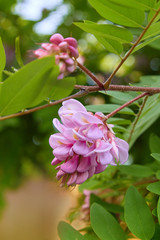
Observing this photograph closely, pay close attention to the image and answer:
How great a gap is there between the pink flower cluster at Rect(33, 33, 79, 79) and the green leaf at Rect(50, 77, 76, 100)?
0.5 inches

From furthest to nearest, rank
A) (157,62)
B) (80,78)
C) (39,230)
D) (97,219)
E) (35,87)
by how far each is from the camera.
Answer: (39,230), (157,62), (80,78), (97,219), (35,87)

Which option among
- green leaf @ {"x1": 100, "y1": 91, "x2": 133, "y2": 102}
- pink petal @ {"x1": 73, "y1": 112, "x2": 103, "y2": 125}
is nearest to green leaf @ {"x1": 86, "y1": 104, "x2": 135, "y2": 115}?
green leaf @ {"x1": 100, "y1": 91, "x2": 133, "y2": 102}

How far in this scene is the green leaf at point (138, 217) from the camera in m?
0.36

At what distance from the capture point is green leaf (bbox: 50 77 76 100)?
0.29 meters

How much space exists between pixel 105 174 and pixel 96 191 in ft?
0.19

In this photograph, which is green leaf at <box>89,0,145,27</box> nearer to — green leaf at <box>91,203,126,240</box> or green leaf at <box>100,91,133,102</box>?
green leaf at <box>100,91,133,102</box>

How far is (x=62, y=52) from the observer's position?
0.92 feet

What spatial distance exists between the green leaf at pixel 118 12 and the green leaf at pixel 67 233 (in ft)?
0.79

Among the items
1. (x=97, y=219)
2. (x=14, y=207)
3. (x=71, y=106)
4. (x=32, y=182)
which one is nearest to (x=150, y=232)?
(x=97, y=219)

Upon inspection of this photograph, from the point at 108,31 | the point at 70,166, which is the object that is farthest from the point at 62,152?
the point at 108,31

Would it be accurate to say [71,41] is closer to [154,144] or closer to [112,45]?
[112,45]

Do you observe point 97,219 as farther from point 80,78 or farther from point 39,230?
point 39,230

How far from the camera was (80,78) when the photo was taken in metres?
0.52

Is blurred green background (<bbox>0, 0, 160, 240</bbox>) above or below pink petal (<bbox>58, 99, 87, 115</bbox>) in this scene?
below
